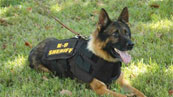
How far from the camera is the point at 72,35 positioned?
274 inches

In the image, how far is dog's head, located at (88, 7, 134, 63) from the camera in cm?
413

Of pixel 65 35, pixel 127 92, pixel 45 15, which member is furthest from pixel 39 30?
pixel 127 92

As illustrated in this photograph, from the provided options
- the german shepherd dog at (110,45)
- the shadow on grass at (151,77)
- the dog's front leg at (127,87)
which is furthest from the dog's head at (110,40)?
the shadow on grass at (151,77)

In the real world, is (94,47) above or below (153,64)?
above

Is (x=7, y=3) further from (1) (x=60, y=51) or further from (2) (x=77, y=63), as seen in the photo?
(2) (x=77, y=63)

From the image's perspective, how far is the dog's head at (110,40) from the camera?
163 inches

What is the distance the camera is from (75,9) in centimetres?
891

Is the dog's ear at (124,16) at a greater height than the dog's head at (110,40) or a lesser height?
greater

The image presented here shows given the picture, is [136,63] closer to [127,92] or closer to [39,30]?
[127,92]

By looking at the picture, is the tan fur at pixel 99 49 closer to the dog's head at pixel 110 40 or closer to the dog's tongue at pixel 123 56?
the dog's head at pixel 110 40

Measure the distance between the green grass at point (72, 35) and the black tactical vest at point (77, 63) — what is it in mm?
202

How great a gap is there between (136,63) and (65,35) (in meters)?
2.46

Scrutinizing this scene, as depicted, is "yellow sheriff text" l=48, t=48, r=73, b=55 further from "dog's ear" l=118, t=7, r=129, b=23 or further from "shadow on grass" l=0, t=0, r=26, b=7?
"shadow on grass" l=0, t=0, r=26, b=7

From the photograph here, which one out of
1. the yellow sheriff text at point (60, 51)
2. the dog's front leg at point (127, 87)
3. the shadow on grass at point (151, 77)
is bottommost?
the dog's front leg at point (127, 87)
